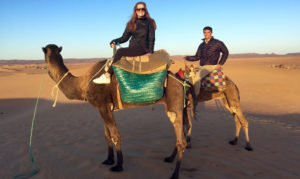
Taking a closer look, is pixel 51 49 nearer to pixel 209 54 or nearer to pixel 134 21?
Result: pixel 134 21

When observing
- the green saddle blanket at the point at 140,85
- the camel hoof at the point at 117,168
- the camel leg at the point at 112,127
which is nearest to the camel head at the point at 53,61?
the camel leg at the point at 112,127

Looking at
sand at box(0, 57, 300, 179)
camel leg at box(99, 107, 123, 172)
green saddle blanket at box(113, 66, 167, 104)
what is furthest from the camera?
sand at box(0, 57, 300, 179)

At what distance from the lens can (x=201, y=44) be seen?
6215mm

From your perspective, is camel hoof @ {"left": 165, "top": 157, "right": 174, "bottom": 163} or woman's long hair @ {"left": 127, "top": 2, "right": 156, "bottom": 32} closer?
woman's long hair @ {"left": 127, "top": 2, "right": 156, "bottom": 32}

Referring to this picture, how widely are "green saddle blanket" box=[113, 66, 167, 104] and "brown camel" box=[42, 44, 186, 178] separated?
231 millimetres

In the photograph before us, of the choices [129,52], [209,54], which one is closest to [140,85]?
[129,52]

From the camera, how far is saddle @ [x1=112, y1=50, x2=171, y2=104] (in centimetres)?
415

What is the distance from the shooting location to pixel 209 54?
5.94 m

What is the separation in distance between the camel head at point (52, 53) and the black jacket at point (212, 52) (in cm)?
335

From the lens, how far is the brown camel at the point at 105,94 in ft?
14.1

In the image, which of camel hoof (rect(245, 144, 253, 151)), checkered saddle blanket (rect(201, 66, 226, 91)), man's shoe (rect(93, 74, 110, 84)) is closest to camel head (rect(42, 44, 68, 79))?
man's shoe (rect(93, 74, 110, 84))

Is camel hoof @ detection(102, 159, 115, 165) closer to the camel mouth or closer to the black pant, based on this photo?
the black pant

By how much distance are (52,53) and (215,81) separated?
402cm

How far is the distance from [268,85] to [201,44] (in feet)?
51.4
